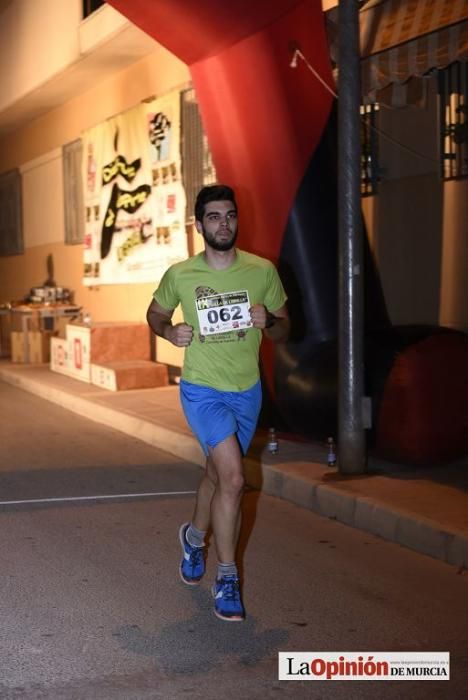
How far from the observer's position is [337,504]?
828 cm

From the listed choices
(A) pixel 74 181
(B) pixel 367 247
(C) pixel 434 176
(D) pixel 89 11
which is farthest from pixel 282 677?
(A) pixel 74 181

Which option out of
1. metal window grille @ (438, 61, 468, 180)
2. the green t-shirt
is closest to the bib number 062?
the green t-shirt

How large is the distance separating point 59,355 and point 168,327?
41.3 feet

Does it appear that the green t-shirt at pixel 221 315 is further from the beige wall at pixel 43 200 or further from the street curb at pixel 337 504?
the beige wall at pixel 43 200

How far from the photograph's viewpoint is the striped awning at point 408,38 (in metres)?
9.10

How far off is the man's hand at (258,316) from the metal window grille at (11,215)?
21784mm

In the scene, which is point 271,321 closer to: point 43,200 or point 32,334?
point 32,334

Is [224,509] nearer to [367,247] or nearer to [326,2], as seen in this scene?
[367,247]

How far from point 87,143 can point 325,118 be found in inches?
396

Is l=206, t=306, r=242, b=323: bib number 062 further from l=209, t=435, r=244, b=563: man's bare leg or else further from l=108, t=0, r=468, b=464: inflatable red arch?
l=108, t=0, r=468, b=464: inflatable red arch

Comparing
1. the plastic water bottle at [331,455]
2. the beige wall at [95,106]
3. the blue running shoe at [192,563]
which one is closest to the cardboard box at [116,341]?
the beige wall at [95,106]

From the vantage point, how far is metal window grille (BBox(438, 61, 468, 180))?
35.3 ft

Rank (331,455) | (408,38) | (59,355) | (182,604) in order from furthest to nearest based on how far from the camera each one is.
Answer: (59,355) < (408,38) < (331,455) < (182,604)

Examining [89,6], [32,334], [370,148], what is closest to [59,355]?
[32,334]
